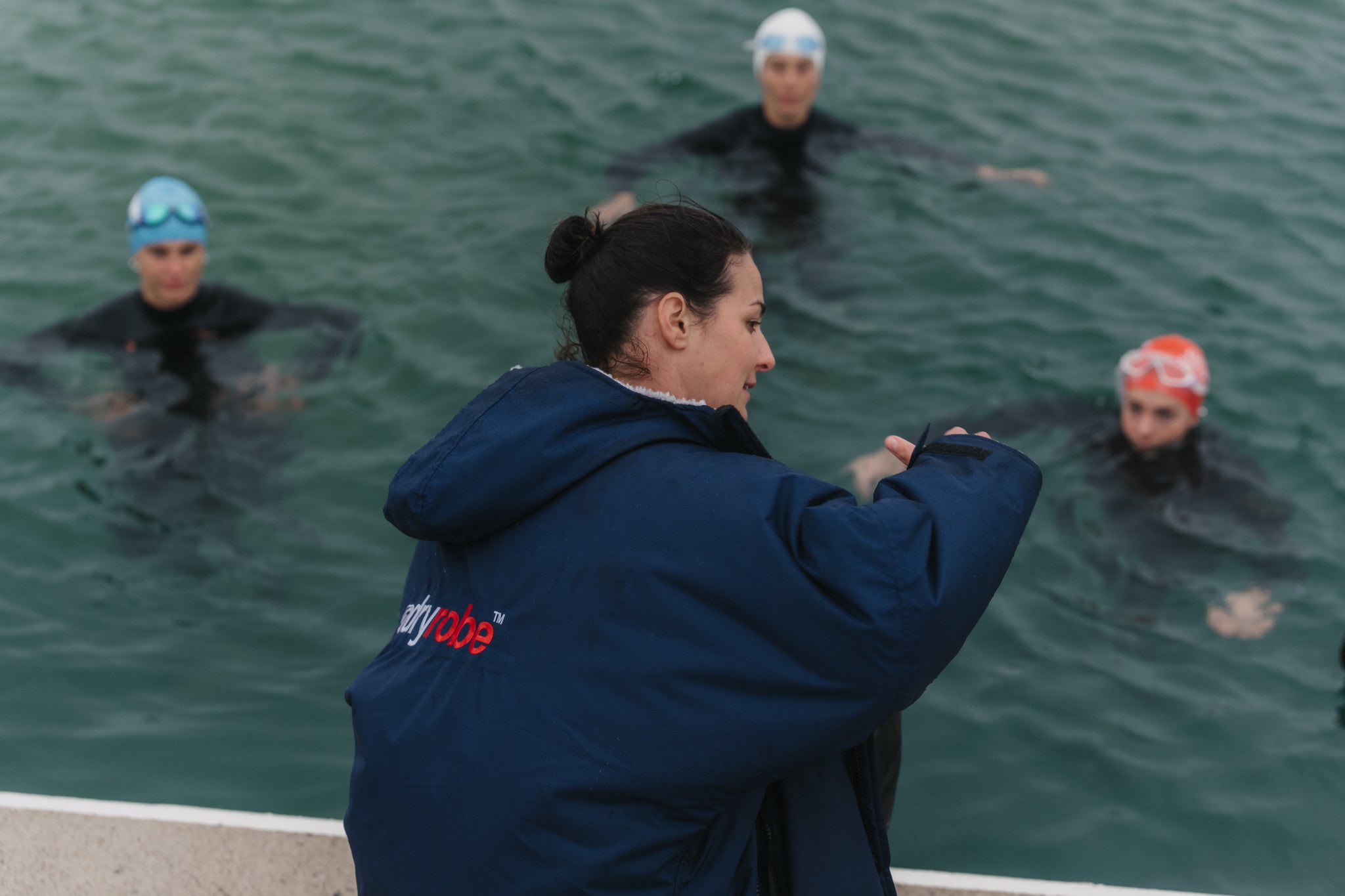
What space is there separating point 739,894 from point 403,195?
7.22 meters

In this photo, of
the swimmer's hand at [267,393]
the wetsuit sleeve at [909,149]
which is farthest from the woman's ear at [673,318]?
the wetsuit sleeve at [909,149]

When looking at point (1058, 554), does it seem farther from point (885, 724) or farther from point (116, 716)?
point (116, 716)

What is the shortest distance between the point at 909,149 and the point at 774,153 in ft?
3.28

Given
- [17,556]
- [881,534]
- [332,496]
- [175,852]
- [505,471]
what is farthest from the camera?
[332,496]

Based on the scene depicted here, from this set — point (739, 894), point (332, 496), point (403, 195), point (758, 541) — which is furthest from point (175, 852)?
point (403, 195)

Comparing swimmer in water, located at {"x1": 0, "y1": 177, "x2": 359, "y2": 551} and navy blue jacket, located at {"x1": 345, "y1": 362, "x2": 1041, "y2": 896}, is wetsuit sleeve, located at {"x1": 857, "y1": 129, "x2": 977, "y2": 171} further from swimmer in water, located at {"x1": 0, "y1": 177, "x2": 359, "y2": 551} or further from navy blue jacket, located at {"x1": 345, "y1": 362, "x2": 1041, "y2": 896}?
navy blue jacket, located at {"x1": 345, "y1": 362, "x2": 1041, "y2": 896}

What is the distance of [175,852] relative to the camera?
3.14 meters

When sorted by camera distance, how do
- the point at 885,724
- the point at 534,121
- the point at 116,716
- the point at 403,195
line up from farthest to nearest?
1. the point at 534,121
2. the point at 403,195
3. the point at 116,716
4. the point at 885,724

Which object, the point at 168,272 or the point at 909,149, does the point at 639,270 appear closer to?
the point at 168,272

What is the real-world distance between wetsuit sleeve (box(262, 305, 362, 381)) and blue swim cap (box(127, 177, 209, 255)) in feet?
2.07

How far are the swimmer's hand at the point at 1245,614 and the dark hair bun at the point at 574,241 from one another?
434 centimetres

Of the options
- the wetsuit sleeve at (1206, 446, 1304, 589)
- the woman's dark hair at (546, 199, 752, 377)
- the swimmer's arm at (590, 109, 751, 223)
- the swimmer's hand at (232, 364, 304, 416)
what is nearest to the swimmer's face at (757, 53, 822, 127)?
the swimmer's arm at (590, 109, 751, 223)

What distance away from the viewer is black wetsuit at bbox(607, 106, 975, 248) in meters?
8.87

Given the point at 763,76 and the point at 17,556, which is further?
the point at 763,76
